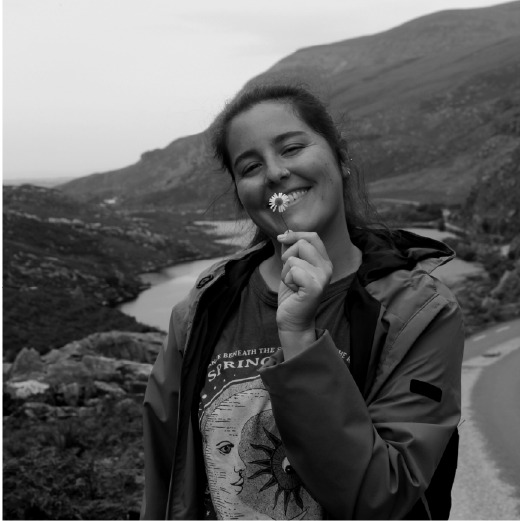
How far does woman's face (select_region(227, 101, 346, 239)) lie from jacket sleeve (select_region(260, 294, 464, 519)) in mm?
331

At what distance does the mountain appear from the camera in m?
24.3

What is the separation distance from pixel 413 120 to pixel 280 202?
A: 3739 cm

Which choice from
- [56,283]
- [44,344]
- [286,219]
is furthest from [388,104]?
[286,219]

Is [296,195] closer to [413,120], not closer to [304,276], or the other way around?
[304,276]

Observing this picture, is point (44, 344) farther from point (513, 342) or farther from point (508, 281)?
point (508, 281)

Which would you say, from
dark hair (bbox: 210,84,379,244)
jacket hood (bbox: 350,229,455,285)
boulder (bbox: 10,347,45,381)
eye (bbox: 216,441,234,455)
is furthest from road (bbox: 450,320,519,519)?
boulder (bbox: 10,347,45,381)

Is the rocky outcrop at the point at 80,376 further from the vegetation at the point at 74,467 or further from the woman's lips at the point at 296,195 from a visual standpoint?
the woman's lips at the point at 296,195

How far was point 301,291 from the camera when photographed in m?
1.21

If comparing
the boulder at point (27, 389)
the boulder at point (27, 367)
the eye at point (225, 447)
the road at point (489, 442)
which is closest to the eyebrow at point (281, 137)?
the eye at point (225, 447)

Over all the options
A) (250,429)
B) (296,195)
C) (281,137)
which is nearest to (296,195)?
(296,195)

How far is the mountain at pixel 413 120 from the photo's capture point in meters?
24.3

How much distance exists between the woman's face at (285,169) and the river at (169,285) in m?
9.34

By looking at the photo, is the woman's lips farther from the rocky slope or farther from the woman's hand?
the rocky slope

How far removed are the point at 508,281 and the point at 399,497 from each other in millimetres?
13942
